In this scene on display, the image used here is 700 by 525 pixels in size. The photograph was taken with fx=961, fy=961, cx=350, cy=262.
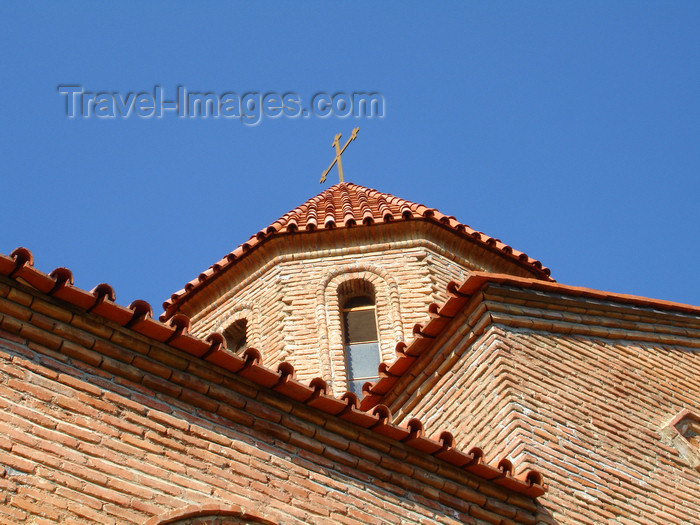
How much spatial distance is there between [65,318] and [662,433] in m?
5.35

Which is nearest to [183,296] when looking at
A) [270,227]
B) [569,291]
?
[270,227]

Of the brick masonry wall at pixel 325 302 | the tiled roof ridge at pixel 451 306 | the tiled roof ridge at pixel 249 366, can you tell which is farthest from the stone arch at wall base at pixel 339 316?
the tiled roof ridge at pixel 249 366

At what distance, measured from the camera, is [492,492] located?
23.1ft

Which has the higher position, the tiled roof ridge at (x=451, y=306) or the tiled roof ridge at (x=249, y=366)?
the tiled roof ridge at (x=451, y=306)

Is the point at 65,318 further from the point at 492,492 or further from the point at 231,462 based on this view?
the point at 492,492

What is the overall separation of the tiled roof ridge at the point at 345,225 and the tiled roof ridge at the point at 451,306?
3574mm

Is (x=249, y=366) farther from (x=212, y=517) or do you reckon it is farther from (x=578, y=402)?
(x=578, y=402)

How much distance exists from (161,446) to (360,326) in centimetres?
682

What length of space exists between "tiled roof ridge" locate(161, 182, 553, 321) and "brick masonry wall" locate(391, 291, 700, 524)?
3682 mm

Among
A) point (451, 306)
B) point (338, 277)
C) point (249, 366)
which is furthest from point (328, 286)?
point (249, 366)

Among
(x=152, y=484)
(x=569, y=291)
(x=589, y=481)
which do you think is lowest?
(x=152, y=484)

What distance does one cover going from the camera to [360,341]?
12148mm

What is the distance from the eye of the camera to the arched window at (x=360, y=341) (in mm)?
11656

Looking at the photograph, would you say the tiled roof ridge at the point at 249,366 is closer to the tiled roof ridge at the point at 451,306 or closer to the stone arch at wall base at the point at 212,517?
the stone arch at wall base at the point at 212,517
